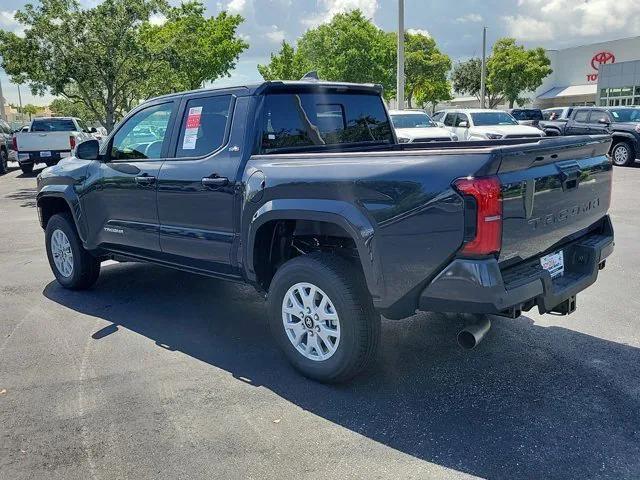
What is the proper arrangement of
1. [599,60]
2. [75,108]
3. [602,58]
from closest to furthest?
[602,58], [599,60], [75,108]

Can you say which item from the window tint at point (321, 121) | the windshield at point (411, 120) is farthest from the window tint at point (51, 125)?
the window tint at point (321, 121)

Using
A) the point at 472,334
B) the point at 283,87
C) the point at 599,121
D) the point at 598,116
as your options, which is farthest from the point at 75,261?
the point at 598,116

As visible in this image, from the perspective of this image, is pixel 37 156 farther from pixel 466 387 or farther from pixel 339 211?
pixel 466 387

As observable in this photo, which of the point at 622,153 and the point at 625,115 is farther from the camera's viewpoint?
the point at 625,115

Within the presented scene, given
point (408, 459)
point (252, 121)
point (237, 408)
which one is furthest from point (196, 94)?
point (408, 459)

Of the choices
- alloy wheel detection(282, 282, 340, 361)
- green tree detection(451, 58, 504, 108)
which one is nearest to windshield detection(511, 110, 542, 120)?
alloy wheel detection(282, 282, 340, 361)

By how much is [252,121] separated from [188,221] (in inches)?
37.4

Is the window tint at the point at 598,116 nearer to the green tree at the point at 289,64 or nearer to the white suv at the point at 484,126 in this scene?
the white suv at the point at 484,126

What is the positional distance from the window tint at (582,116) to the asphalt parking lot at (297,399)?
14420 mm

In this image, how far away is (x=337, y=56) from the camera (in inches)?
1491

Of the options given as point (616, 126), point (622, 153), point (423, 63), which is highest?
point (423, 63)

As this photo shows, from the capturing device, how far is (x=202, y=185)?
4.32 m

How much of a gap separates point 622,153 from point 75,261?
52.4 feet

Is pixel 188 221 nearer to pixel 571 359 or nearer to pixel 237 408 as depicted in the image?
pixel 237 408
